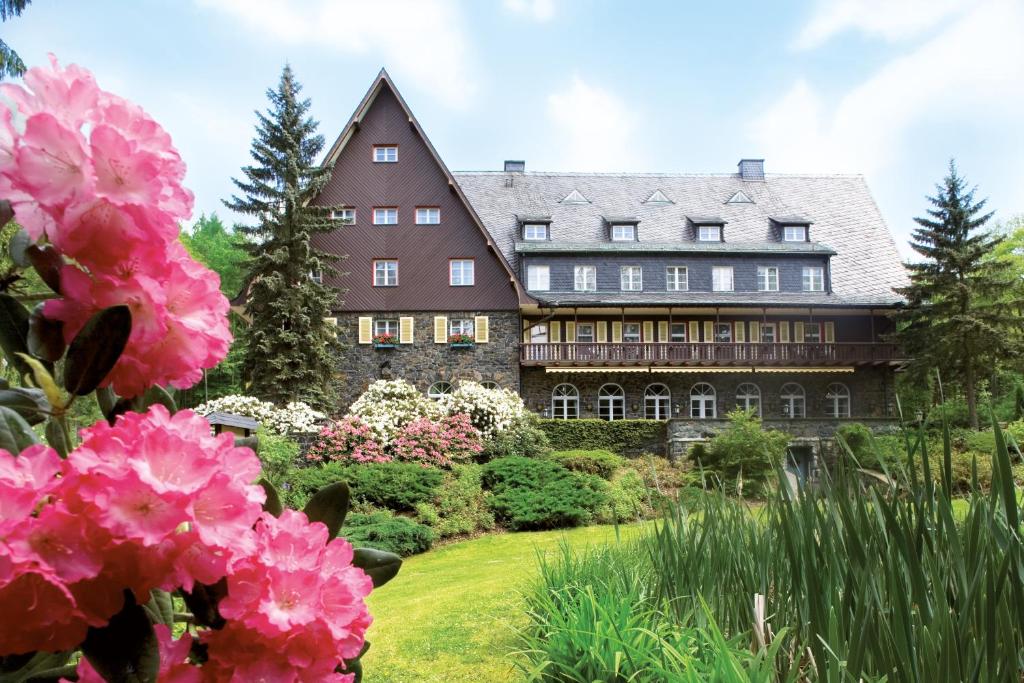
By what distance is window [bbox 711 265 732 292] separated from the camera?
1225 inches

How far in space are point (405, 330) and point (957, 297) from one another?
61.3 feet

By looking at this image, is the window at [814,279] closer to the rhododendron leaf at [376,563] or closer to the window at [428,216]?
the window at [428,216]

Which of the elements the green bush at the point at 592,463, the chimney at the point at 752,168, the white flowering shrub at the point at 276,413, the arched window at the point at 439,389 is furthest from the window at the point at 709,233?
the white flowering shrub at the point at 276,413

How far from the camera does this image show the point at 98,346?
989 mm

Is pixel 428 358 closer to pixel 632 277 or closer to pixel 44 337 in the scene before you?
pixel 632 277

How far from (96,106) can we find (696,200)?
34.5 metres

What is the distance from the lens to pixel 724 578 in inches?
149

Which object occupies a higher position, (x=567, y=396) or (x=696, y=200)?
(x=696, y=200)

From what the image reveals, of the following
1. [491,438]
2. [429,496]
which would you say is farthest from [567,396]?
[429,496]

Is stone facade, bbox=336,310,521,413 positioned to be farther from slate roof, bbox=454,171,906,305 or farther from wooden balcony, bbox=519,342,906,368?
slate roof, bbox=454,171,906,305

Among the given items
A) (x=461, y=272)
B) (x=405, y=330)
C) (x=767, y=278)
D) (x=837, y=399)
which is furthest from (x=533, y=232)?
(x=837, y=399)

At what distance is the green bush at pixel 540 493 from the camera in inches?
651

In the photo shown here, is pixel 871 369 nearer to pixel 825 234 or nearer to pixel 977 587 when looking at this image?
pixel 825 234

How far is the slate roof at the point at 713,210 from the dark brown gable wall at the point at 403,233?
2644 mm
